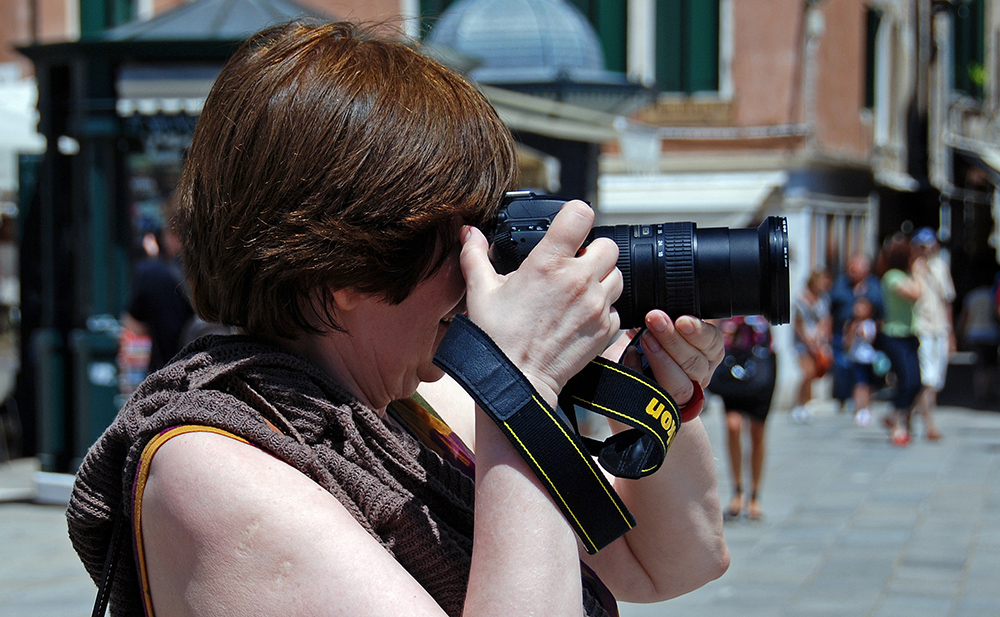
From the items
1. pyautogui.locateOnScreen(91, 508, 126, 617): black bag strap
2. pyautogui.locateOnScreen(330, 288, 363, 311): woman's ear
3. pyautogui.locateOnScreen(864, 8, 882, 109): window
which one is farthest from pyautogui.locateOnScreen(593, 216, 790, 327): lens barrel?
pyautogui.locateOnScreen(864, 8, 882, 109): window

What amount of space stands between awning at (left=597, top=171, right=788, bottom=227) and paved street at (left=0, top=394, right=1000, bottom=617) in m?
3.84

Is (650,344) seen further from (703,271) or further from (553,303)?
(553,303)

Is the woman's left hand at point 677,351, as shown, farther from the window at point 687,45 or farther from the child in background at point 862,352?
the window at point 687,45

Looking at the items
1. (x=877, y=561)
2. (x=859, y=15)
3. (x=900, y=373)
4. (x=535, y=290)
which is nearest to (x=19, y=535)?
(x=877, y=561)

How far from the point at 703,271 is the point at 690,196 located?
11031mm

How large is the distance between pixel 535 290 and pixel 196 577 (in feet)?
1.37

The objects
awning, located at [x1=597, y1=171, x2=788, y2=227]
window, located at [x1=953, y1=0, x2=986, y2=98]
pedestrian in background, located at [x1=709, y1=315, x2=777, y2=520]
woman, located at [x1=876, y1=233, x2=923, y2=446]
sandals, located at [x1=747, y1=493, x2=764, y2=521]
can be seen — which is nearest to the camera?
pedestrian in background, located at [x1=709, y1=315, x2=777, y2=520]

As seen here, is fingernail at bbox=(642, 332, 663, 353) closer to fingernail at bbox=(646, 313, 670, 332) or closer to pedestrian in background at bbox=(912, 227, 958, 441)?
fingernail at bbox=(646, 313, 670, 332)

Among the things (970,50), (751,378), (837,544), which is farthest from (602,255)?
(970,50)

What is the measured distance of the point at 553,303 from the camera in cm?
108

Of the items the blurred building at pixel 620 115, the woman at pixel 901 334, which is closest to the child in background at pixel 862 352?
the woman at pixel 901 334

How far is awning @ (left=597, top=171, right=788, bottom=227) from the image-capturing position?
11.7m

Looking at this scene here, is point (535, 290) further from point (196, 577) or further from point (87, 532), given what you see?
point (87, 532)

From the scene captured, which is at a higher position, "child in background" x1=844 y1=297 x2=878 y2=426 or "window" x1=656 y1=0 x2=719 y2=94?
"window" x1=656 y1=0 x2=719 y2=94
